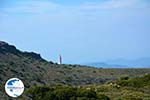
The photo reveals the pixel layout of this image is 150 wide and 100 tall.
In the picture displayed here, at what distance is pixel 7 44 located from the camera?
69.9 meters

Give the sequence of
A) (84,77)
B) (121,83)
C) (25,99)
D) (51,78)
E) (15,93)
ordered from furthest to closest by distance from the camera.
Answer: (84,77) < (51,78) < (121,83) < (25,99) < (15,93)

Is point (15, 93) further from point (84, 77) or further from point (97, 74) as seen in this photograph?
point (97, 74)

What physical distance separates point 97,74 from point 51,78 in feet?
38.3

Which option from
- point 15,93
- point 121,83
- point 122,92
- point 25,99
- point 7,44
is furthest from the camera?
point 7,44

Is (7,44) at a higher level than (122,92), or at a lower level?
higher

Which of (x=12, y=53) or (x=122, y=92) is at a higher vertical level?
(x=12, y=53)

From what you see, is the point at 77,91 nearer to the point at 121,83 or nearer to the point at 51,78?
the point at 121,83

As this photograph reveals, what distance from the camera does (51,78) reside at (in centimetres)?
5322

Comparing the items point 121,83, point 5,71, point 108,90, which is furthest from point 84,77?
point 108,90

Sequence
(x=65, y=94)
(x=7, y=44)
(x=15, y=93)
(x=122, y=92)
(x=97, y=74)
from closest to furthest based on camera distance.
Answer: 1. (x=15, y=93)
2. (x=65, y=94)
3. (x=122, y=92)
4. (x=97, y=74)
5. (x=7, y=44)

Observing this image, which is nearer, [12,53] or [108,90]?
[108,90]

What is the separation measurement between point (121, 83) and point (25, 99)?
11.1 m

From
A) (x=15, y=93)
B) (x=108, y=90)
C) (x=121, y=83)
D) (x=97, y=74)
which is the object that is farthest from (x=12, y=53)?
(x=15, y=93)

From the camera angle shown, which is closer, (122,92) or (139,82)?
(122,92)
